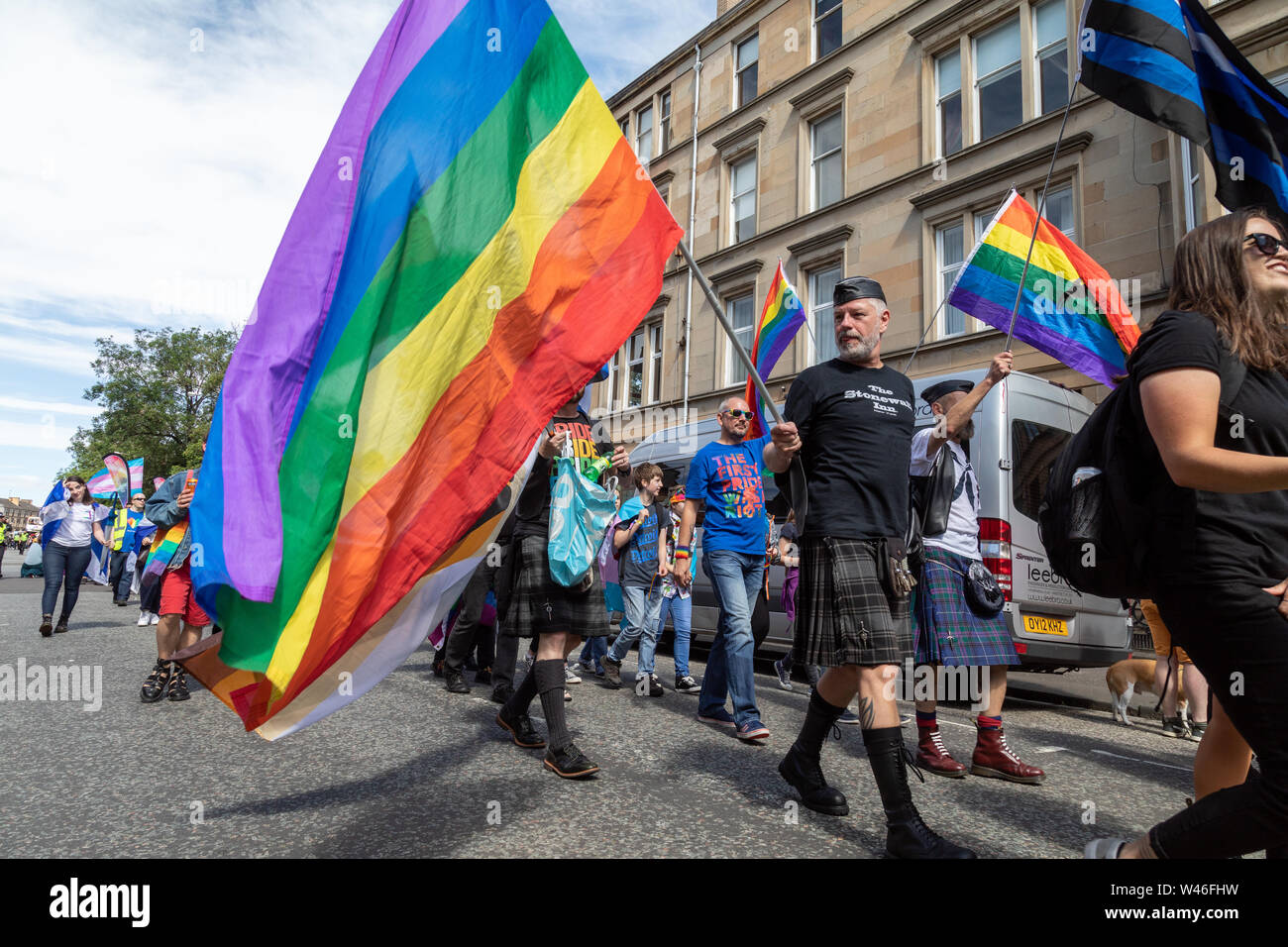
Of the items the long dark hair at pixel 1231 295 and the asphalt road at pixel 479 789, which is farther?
the asphalt road at pixel 479 789

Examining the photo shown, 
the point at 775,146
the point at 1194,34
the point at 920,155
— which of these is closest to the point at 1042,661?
the point at 1194,34

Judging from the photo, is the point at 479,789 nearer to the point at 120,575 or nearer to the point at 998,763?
the point at 998,763

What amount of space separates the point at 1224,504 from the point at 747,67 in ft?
74.9

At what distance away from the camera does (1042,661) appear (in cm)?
636

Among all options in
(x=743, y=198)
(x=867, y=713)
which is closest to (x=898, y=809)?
(x=867, y=713)

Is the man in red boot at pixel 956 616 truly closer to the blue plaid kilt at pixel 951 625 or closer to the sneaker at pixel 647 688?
the blue plaid kilt at pixel 951 625

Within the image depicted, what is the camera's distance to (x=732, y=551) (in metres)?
5.00

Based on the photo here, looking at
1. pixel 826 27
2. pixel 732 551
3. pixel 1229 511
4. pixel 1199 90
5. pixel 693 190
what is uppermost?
pixel 826 27

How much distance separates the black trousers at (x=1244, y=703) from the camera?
1804 mm

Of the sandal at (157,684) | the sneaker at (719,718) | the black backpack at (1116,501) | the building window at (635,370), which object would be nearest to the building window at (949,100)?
the building window at (635,370)

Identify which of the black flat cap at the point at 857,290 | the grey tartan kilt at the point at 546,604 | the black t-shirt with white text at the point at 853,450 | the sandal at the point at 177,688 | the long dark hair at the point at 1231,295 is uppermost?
the black flat cap at the point at 857,290

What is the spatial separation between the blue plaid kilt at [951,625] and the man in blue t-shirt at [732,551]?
0.95 metres

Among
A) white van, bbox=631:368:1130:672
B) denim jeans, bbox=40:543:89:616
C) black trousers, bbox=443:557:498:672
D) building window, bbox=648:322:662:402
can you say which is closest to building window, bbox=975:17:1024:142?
building window, bbox=648:322:662:402

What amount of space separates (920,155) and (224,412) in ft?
53.9
